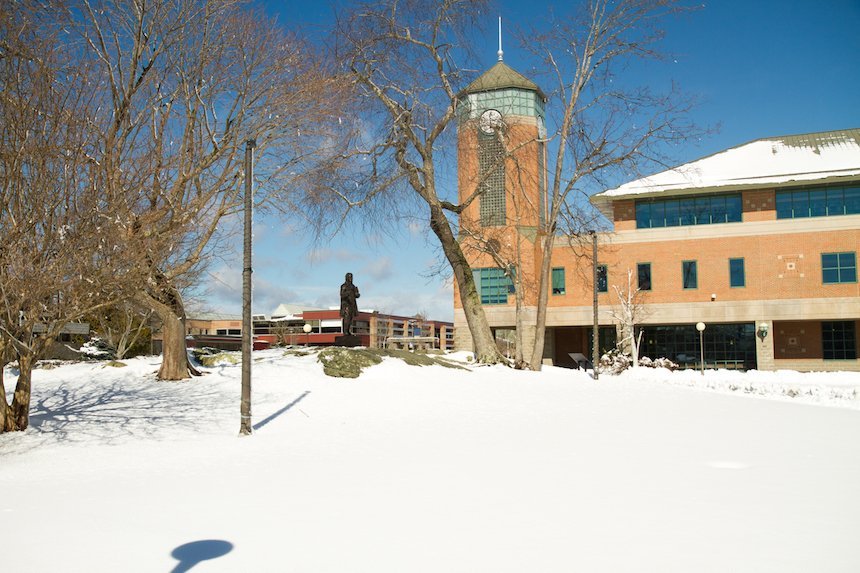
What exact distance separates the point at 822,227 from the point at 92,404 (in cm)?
3507

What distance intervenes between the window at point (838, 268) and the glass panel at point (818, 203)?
229 centimetres

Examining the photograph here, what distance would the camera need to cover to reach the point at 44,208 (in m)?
10.1

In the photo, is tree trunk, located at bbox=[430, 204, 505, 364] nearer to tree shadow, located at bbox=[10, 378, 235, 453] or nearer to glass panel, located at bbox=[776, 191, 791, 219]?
tree shadow, located at bbox=[10, 378, 235, 453]

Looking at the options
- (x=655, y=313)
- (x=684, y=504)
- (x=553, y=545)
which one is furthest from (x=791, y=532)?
(x=655, y=313)

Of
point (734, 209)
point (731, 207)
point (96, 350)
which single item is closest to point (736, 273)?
point (734, 209)

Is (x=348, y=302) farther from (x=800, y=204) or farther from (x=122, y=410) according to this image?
(x=800, y=204)

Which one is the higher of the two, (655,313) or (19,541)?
(655,313)

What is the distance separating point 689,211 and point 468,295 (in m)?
21.2

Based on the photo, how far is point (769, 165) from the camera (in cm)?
3844

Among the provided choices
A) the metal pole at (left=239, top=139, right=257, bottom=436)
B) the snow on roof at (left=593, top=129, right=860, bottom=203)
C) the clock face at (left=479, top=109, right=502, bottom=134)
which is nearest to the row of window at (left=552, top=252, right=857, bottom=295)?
the snow on roof at (left=593, top=129, right=860, bottom=203)

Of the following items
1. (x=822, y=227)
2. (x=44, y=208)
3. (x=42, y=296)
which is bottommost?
(x=42, y=296)

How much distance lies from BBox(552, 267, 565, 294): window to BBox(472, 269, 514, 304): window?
2.46 m

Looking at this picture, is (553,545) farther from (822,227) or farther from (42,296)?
(822,227)

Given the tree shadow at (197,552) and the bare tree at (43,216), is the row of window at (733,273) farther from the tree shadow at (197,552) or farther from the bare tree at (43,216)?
the tree shadow at (197,552)
